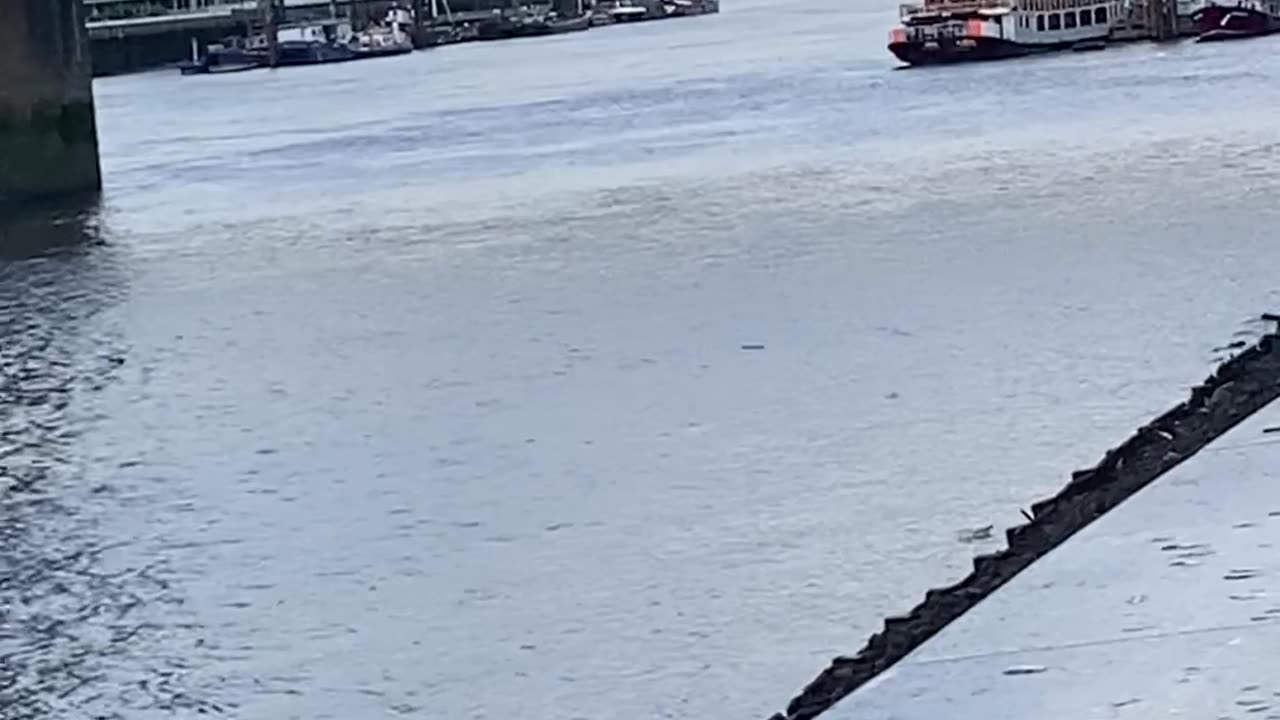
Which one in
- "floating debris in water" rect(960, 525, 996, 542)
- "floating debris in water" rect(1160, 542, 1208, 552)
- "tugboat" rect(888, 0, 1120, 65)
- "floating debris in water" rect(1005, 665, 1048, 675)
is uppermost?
"floating debris in water" rect(1160, 542, 1208, 552)

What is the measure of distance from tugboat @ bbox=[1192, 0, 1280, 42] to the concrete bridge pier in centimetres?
2870

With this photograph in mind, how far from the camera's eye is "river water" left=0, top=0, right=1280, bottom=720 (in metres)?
8.80

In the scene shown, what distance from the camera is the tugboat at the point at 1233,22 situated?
56281mm

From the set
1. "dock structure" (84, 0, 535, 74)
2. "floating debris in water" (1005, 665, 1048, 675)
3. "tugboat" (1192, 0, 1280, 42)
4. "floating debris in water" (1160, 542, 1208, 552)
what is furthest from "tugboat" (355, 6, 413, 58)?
"floating debris in water" (1005, 665, 1048, 675)

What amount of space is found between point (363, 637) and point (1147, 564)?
4.93 metres

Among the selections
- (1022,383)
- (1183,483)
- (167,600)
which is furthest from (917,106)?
(1183,483)

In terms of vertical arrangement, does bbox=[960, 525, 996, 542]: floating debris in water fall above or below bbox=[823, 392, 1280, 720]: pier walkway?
below

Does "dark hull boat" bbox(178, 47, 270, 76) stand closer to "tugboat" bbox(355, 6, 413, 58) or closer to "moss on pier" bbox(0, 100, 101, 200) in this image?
"tugboat" bbox(355, 6, 413, 58)

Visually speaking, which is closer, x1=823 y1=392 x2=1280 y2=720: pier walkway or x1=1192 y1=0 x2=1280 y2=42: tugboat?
x1=823 y1=392 x2=1280 y2=720: pier walkway

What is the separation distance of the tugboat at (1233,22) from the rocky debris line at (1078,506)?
48396 mm

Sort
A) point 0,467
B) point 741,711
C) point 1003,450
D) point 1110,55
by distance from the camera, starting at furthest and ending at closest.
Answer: point 1110,55 < point 0,467 < point 1003,450 < point 741,711

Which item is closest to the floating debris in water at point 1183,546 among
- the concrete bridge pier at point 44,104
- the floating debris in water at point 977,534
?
the floating debris in water at point 977,534

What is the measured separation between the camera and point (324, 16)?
10394cm

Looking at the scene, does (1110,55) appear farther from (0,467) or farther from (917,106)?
(0,467)
